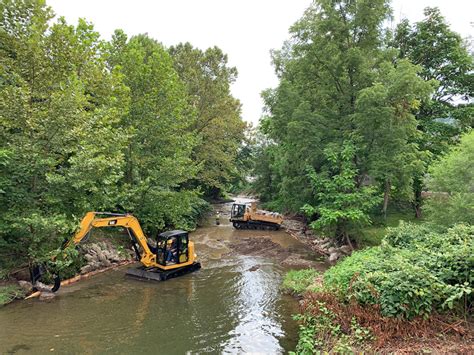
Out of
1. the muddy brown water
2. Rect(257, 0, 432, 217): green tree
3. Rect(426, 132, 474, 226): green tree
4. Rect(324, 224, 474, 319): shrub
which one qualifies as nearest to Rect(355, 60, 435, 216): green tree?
Rect(257, 0, 432, 217): green tree

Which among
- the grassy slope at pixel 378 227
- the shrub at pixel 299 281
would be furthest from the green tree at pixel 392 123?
the shrub at pixel 299 281

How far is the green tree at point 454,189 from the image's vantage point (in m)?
10.3

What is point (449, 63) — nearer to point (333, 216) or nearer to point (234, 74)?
point (333, 216)

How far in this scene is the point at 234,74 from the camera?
29.3 meters

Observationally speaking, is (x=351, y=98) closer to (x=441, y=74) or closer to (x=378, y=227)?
(x=441, y=74)

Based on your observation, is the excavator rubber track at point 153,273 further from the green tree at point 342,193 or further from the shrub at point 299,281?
the green tree at point 342,193

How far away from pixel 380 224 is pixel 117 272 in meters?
15.7

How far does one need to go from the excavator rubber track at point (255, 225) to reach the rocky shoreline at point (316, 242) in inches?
46.4

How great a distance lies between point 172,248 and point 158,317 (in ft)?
13.5

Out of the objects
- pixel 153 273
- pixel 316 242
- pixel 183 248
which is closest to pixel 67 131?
pixel 153 273

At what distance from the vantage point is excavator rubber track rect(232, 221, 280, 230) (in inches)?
1015

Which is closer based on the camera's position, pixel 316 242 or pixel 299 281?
pixel 299 281

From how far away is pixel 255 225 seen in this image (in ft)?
85.3

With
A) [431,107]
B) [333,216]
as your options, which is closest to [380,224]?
[333,216]
